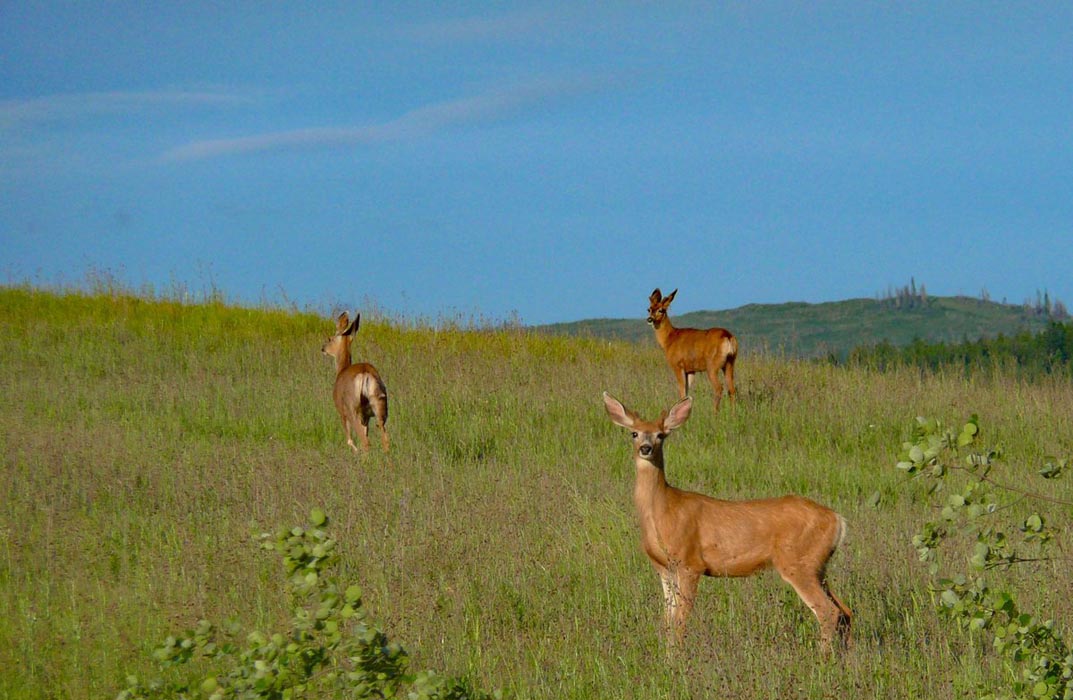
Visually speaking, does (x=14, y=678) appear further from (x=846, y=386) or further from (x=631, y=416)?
(x=846, y=386)

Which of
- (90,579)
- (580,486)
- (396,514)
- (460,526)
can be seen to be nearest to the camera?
(90,579)

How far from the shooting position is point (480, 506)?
8.94m

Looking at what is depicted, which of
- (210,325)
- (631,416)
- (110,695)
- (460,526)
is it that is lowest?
(110,695)

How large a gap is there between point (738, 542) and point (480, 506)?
3210 millimetres

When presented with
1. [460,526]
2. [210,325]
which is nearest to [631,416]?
[460,526]

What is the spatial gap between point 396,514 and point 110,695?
3469mm

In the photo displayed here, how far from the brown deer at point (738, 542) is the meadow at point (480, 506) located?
0.20 meters

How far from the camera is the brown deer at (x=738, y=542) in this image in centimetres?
604

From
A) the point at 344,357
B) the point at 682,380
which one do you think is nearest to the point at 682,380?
the point at 682,380

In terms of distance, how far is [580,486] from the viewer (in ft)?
33.0

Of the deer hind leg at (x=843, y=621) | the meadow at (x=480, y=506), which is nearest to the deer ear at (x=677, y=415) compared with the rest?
the meadow at (x=480, y=506)

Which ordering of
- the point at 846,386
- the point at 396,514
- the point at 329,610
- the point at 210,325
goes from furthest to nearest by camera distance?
the point at 210,325 < the point at 846,386 < the point at 396,514 < the point at 329,610

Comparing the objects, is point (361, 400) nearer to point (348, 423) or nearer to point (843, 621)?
point (348, 423)

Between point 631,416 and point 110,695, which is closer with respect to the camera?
point 110,695
